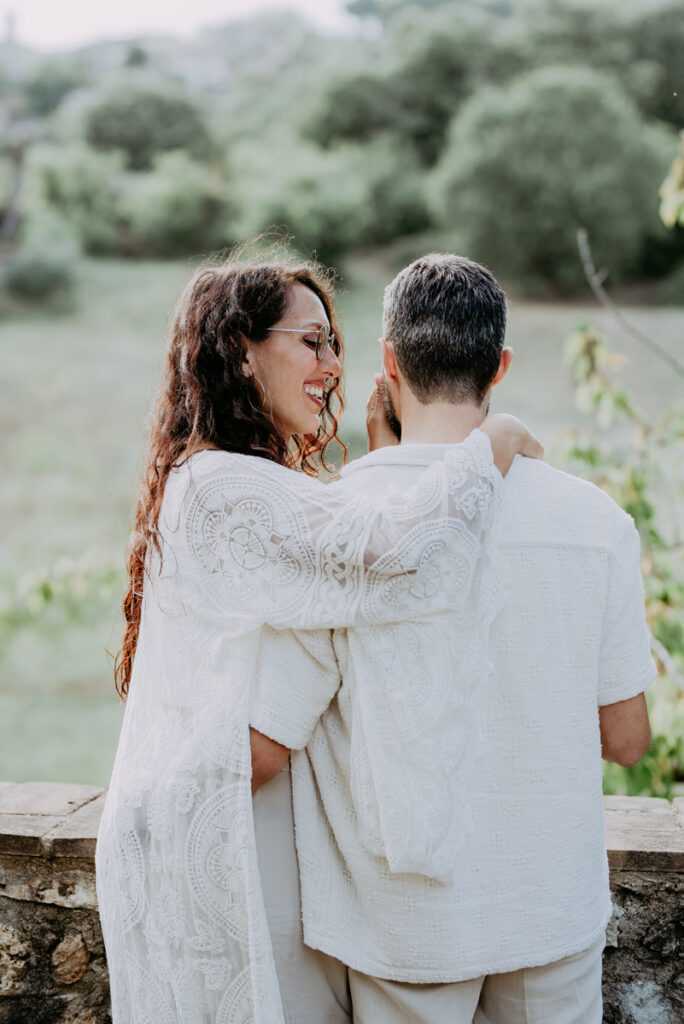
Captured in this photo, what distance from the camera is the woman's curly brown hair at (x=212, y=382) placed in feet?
3.79

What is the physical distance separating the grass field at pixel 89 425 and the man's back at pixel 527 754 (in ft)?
21.8

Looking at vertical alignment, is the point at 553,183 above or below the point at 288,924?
above

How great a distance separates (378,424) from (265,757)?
44 cm

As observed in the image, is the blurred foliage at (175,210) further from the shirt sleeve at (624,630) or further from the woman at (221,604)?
the shirt sleeve at (624,630)

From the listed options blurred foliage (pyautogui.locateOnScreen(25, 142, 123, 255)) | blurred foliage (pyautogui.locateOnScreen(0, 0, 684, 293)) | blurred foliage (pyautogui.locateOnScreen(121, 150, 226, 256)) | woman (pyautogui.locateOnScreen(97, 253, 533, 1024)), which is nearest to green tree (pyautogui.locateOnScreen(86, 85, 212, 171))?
blurred foliage (pyautogui.locateOnScreen(0, 0, 684, 293))

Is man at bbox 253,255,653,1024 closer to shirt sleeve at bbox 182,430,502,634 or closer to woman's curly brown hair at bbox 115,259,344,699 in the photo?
shirt sleeve at bbox 182,430,502,634

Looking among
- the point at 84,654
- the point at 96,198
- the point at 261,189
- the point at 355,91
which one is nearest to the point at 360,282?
the point at 261,189

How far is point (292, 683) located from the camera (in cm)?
104

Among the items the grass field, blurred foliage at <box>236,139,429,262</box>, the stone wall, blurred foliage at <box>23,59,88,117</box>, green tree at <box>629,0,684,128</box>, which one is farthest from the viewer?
blurred foliage at <box>23,59,88,117</box>

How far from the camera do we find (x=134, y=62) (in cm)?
1412

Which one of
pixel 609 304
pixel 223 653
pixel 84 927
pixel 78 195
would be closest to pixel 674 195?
pixel 609 304

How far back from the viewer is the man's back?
1.00 metres

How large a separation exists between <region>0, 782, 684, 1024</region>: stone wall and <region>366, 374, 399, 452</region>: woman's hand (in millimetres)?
733

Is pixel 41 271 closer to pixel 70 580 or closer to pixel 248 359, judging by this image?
pixel 70 580
